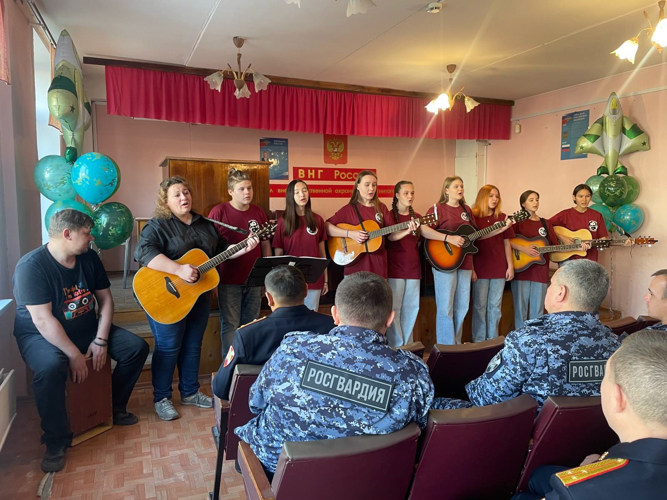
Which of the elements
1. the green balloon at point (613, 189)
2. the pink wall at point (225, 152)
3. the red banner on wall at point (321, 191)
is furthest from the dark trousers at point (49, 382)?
the green balloon at point (613, 189)

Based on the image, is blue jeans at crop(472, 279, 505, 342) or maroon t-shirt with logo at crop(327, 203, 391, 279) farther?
blue jeans at crop(472, 279, 505, 342)

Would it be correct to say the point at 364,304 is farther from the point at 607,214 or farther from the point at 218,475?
the point at 607,214

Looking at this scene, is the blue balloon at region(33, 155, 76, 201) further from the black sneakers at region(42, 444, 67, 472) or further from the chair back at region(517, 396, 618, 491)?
the chair back at region(517, 396, 618, 491)

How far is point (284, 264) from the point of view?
2977mm

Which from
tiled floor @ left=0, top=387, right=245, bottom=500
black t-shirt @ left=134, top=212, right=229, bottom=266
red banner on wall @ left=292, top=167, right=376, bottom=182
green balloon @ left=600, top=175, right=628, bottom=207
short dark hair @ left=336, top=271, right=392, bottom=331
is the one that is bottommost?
tiled floor @ left=0, top=387, right=245, bottom=500

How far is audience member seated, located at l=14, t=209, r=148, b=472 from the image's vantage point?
7.77ft

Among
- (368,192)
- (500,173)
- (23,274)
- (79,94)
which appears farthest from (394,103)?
(23,274)

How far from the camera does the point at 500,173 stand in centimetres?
709

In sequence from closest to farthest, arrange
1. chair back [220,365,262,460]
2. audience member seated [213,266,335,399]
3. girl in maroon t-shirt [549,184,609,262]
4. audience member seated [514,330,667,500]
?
audience member seated [514,330,667,500]
chair back [220,365,262,460]
audience member seated [213,266,335,399]
girl in maroon t-shirt [549,184,609,262]

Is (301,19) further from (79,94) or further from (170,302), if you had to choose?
(170,302)

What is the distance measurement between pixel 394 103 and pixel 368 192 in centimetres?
303

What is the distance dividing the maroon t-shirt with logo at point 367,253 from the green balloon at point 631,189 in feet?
10.1

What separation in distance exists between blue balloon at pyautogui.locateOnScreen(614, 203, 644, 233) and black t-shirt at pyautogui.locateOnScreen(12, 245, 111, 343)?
201 inches

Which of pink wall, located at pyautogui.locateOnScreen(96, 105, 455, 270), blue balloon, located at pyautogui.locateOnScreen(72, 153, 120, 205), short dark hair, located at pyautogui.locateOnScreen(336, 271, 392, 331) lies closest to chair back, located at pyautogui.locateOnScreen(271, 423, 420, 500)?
short dark hair, located at pyautogui.locateOnScreen(336, 271, 392, 331)
